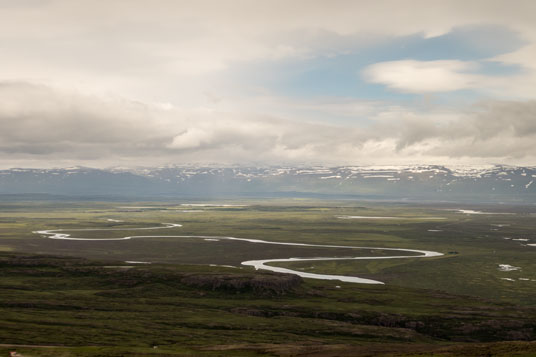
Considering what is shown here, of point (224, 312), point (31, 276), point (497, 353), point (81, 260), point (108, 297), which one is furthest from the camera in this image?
point (81, 260)

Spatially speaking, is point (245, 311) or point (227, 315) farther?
point (245, 311)

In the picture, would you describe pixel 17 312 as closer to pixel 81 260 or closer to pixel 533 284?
pixel 81 260

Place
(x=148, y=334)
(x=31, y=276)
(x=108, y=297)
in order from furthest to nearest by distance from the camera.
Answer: (x=31, y=276) → (x=108, y=297) → (x=148, y=334)

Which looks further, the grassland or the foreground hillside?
the grassland

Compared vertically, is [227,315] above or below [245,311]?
above

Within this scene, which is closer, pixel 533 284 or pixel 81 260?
pixel 533 284

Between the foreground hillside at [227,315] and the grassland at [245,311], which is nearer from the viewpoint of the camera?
the foreground hillside at [227,315]

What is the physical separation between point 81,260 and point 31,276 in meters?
22.0

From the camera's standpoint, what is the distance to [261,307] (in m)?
143

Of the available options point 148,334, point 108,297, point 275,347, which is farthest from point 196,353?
point 108,297

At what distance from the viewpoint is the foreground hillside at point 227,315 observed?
9838 cm

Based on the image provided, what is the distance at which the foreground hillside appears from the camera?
323 ft

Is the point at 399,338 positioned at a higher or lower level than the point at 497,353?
lower

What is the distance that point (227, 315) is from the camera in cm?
13338
